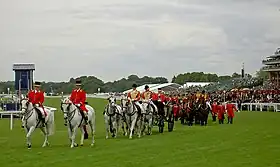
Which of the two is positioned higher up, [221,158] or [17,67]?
[17,67]

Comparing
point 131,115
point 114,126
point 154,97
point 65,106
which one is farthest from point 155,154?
point 154,97

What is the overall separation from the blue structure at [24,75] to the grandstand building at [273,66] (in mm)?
66050

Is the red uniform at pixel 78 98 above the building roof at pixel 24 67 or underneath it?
underneath

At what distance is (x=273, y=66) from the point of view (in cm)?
10694

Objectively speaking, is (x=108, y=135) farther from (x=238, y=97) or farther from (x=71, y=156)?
(x=238, y=97)

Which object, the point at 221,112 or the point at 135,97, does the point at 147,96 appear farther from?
the point at 221,112

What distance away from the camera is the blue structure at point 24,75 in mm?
43562

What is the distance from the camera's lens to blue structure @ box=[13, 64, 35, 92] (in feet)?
143

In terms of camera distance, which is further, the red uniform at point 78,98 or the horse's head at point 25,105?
the red uniform at point 78,98

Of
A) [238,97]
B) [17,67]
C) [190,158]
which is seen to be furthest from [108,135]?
[238,97]

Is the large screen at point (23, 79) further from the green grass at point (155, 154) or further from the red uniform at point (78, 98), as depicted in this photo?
the red uniform at point (78, 98)

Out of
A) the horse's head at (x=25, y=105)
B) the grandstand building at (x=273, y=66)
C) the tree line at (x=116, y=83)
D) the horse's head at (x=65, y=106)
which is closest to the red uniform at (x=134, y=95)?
the horse's head at (x=65, y=106)

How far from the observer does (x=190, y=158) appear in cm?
1638

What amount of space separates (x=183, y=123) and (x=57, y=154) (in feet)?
70.6
